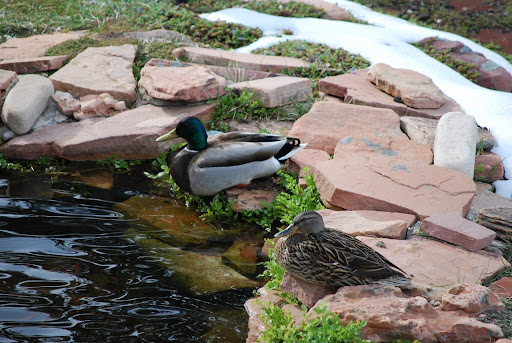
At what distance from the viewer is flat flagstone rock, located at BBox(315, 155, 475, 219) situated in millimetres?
4141

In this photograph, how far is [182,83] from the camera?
576 centimetres

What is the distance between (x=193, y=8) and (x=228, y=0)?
31.0 inches

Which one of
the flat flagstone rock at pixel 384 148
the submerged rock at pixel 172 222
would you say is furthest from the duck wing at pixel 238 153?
the flat flagstone rock at pixel 384 148

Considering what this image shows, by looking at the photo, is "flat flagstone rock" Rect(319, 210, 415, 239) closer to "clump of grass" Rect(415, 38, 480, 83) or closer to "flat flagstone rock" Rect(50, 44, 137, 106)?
"flat flagstone rock" Rect(50, 44, 137, 106)

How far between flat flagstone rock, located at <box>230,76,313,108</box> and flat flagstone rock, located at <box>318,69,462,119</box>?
0.30 metres

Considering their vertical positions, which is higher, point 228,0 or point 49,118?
point 228,0

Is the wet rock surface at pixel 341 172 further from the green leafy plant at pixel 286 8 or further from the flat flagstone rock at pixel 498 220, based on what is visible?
the green leafy plant at pixel 286 8

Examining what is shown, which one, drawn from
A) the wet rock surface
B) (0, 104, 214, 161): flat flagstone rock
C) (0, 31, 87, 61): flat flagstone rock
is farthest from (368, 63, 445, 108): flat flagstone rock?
(0, 31, 87, 61): flat flagstone rock

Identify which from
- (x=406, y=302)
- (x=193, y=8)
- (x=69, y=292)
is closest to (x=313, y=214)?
(x=406, y=302)

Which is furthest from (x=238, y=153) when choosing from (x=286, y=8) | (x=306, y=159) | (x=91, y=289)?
(x=286, y=8)

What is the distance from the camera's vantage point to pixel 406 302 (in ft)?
9.38

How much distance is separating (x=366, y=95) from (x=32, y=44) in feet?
13.7

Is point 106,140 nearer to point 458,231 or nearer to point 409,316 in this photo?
Answer: point 458,231

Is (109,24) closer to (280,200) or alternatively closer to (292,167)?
(292,167)
